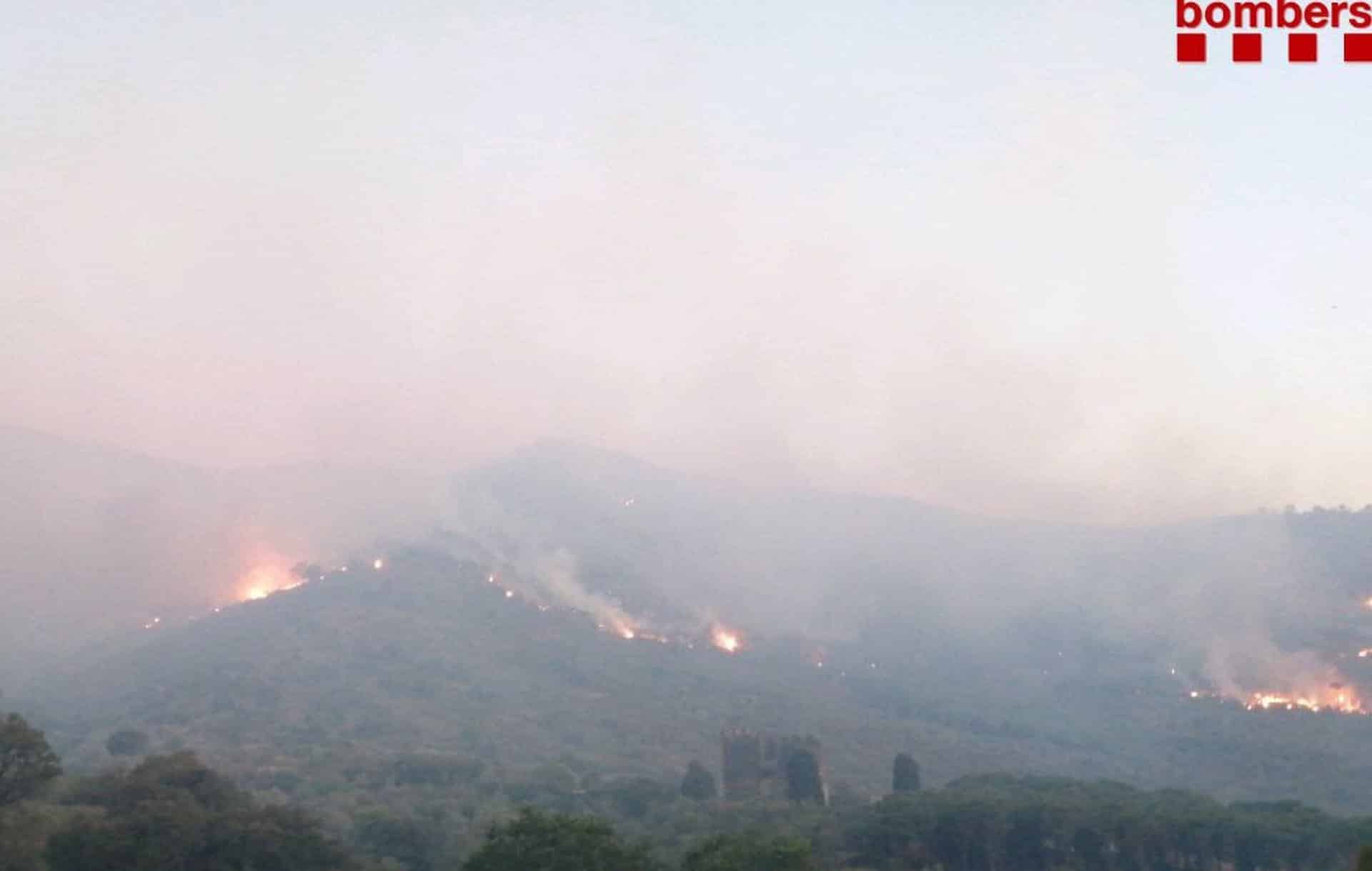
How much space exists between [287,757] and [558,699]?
36.7 meters

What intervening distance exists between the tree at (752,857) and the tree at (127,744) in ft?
204

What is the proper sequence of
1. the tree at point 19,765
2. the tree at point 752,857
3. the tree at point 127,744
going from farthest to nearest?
the tree at point 127,744, the tree at point 19,765, the tree at point 752,857

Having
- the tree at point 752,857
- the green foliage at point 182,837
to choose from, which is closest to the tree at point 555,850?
the tree at point 752,857

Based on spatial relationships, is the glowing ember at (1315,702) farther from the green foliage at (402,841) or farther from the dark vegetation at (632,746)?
the green foliage at (402,841)

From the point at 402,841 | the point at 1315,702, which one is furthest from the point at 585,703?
the point at 1315,702

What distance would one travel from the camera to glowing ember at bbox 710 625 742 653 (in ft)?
497

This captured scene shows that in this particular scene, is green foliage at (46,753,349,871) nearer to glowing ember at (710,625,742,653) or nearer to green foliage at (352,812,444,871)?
green foliage at (352,812,444,871)

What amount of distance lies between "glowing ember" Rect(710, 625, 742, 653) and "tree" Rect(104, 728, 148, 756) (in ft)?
239

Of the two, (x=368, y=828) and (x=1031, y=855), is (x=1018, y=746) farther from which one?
(x=368, y=828)

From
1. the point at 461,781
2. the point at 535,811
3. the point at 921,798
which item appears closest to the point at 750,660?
the point at 461,781

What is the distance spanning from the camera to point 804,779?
3172 inches

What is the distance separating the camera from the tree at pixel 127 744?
3509 inches

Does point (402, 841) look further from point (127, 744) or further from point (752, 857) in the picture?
point (127, 744)

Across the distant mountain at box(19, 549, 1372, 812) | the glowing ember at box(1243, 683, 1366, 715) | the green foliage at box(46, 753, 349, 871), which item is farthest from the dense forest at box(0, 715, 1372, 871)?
the glowing ember at box(1243, 683, 1366, 715)
